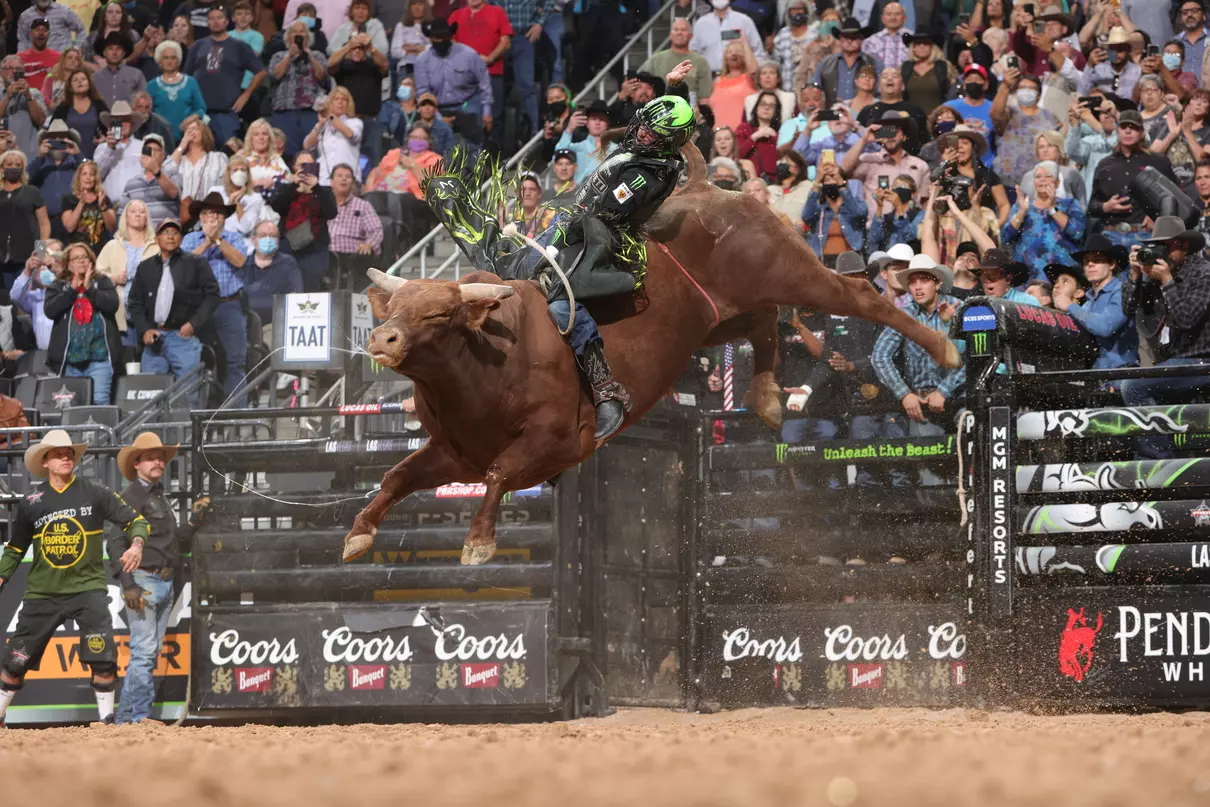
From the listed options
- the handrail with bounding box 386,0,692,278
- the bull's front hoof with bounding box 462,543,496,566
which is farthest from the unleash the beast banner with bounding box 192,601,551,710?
the handrail with bounding box 386,0,692,278

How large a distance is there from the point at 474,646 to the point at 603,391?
3.69m

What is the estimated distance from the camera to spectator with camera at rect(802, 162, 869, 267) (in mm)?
12359

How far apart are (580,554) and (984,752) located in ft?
18.6

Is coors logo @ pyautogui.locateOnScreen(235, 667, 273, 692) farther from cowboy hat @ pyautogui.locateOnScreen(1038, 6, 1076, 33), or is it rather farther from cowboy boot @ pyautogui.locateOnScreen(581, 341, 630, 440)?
cowboy hat @ pyautogui.locateOnScreen(1038, 6, 1076, 33)

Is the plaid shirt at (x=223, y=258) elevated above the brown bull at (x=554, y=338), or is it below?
above

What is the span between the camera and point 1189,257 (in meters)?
10.1

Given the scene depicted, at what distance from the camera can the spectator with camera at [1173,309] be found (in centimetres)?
1003

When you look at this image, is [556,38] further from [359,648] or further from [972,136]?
[359,648]

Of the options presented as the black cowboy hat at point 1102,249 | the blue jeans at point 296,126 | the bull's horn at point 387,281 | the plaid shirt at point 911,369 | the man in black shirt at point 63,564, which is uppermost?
the blue jeans at point 296,126

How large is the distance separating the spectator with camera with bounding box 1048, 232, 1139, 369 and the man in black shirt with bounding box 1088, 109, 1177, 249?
100 centimetres

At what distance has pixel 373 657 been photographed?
37.6 feet

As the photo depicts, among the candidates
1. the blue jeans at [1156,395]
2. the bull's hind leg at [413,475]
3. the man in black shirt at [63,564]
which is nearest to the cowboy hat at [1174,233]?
the blue jeans at [1156,395]

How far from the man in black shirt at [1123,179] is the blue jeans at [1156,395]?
1.83 meters

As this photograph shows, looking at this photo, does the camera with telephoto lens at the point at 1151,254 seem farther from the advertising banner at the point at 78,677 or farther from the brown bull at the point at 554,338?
the advertising banner at the point at 78,677
